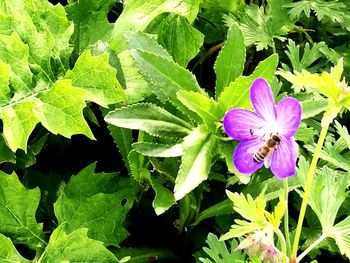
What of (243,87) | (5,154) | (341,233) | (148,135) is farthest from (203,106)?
(5,154)

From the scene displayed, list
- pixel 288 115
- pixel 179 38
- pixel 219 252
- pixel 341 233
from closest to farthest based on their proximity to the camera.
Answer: pixel 288 115 < pixel 341 233 < pixel 219 252 < pixel 179 38

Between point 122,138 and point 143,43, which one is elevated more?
point 143,43

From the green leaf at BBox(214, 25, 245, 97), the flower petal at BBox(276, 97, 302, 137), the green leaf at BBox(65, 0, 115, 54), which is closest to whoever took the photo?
the flower petal at BBox(276, 97, 302, 137)

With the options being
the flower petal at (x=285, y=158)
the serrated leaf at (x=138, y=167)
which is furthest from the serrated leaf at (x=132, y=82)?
the flower petal at (x=285, y=158)

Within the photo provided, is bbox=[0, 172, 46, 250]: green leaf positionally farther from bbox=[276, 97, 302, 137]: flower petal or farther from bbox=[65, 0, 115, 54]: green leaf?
bbox=[276, 97, 302, 137]: flower petal

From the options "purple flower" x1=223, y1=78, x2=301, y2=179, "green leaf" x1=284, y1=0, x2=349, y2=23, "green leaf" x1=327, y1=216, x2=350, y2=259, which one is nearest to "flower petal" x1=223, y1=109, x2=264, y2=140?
"purple flower" x1=223, y1=78, x2=301, y2=179

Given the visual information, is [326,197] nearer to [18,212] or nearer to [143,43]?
[143,43]

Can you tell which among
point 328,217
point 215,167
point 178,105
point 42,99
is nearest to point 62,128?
point 42,99
